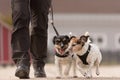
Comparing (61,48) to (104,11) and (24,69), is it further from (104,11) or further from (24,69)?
(104,11)

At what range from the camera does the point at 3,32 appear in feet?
127

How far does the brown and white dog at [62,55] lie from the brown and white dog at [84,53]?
6.8 inches

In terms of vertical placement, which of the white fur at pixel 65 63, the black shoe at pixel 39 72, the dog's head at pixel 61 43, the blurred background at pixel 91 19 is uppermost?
the blurred background at pixel 91 19

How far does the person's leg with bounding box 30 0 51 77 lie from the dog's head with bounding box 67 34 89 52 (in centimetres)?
62

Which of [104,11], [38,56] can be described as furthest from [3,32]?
[38,56]

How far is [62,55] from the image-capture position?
10.1 m

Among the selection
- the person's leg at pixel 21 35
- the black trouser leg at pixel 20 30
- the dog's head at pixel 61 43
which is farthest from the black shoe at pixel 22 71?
the dog's head at pixel 61 43

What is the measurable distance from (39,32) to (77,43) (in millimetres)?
750

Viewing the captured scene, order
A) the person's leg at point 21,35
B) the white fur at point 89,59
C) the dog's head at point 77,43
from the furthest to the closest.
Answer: the white fur at point 89,59
the dog's head at point 77,43
the person's leg at point 21,35

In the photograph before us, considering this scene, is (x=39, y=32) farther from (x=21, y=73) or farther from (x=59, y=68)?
(x=21, y=73)

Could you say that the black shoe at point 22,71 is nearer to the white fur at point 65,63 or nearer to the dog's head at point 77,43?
the dog's head at point 77,43

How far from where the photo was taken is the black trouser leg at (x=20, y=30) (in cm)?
941

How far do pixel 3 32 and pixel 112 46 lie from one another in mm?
12733

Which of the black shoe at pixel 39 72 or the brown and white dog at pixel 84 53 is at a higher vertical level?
the brown and white dog at pixel 84 53
